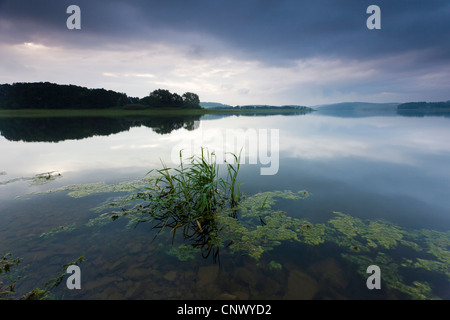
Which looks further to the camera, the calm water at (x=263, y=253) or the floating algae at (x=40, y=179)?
the floating algae at (x=40, y=179)

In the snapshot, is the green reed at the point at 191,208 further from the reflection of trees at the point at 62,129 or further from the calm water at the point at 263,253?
the reflection of trees at the point at 62,129

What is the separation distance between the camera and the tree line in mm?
74562

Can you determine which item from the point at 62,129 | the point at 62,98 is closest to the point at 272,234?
the point at 62,129

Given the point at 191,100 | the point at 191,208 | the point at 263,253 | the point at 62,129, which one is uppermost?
the point at 191,100

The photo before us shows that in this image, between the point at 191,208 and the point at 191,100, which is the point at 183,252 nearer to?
the point at 191,208

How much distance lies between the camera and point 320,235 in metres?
4.77

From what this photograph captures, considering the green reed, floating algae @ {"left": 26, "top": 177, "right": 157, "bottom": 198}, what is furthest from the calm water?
the green reed

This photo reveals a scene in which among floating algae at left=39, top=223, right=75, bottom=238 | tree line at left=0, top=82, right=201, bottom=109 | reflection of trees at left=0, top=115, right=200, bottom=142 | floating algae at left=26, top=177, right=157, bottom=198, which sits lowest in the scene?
floating algae at left=39, top=223, right=75, bottom=238

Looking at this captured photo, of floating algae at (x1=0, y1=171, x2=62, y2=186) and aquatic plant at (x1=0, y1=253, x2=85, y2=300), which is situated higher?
floating algae at (x1=0, y1=171, x2=62, y2=186)

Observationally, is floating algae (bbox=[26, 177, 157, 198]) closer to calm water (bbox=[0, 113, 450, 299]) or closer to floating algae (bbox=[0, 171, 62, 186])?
calm water (bbox=[0, 113, 450, 299])

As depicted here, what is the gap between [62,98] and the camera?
258ft

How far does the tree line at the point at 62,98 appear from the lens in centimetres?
7456

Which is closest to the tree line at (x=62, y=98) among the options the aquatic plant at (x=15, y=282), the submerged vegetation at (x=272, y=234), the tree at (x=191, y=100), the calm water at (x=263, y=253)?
the tree at (x=191, y=100)
